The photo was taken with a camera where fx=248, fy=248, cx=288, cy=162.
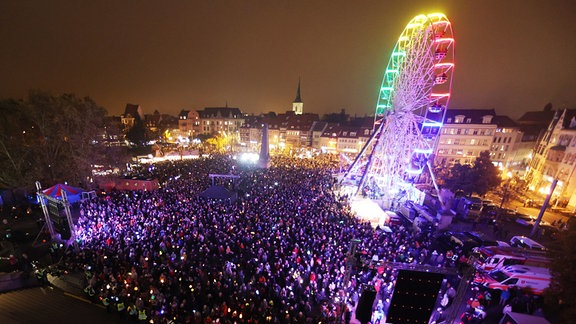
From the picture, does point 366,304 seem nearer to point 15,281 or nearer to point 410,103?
point 15,281

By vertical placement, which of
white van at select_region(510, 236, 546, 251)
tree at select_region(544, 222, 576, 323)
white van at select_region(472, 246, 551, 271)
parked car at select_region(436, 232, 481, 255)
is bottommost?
parked car at select_region(436, 232, 481, 255)

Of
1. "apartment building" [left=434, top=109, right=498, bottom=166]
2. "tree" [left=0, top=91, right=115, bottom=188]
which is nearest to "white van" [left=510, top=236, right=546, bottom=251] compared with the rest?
"apartment building" [left=434, top=109, right=498, bottom=166]

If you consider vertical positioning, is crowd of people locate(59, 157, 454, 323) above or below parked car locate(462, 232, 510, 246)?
above

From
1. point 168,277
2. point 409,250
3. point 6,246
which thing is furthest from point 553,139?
point 6,246

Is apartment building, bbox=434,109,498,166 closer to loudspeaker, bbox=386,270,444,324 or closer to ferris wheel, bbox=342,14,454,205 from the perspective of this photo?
ferris wheel, bbox=342,14,454,205

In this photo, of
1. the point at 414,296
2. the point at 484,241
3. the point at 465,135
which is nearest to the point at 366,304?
the point at 414,296

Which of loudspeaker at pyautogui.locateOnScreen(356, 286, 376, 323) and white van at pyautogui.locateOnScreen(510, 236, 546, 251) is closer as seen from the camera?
loudspeaker at pyautogui.locateOnScreen(356, 286, 376, 323)

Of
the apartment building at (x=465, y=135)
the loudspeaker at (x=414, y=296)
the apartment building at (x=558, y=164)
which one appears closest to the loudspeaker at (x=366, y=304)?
the loudspeaker at (x=414, y=296)

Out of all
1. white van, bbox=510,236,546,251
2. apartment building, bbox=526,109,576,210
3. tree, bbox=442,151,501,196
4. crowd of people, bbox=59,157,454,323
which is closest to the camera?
crowd of people, bbox=59,157,454,323
